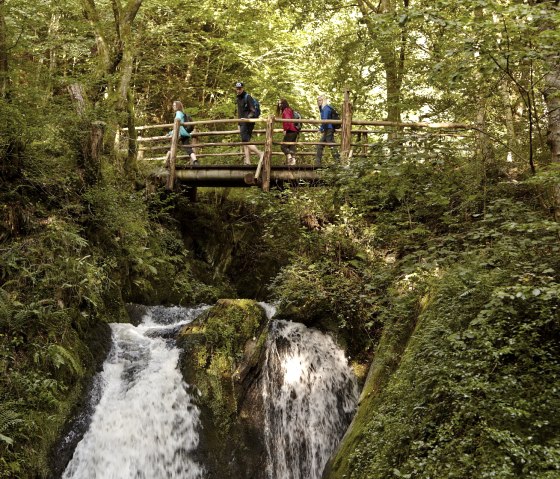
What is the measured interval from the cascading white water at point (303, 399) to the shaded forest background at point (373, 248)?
0.45 m

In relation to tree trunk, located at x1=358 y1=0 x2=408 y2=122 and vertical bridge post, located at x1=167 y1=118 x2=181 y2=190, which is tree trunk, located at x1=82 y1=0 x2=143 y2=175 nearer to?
vertical bridge post, located at x1=167 y1=118 x2=181 y2=190

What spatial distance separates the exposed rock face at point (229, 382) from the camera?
305 inches

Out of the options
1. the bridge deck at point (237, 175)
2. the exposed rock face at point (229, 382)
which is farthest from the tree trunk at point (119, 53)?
the exposed rock face at point (229, 382)

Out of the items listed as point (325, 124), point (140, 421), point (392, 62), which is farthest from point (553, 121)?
point (392, 62)

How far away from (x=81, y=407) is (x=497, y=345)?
5.57m

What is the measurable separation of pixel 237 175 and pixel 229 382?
5.80 m

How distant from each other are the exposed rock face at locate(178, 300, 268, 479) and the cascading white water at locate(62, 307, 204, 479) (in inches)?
8.6

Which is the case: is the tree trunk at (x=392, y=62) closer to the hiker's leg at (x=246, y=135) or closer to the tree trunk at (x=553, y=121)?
the hiker's leg at (x=246, y=135)

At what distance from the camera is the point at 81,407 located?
7.38m

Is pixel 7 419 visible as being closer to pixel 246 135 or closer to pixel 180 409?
pixel 180 409

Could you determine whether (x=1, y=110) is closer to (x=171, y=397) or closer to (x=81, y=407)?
(x=81, y=407)

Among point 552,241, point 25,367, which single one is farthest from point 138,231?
point 552,241

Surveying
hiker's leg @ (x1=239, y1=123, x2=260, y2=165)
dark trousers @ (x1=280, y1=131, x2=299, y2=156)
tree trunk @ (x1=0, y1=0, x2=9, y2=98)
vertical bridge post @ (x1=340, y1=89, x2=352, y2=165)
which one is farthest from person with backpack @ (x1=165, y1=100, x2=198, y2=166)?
tree trunk @ (x1=0, y1=0, x2=9, y2=98)

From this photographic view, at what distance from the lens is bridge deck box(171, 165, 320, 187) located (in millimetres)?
12406
